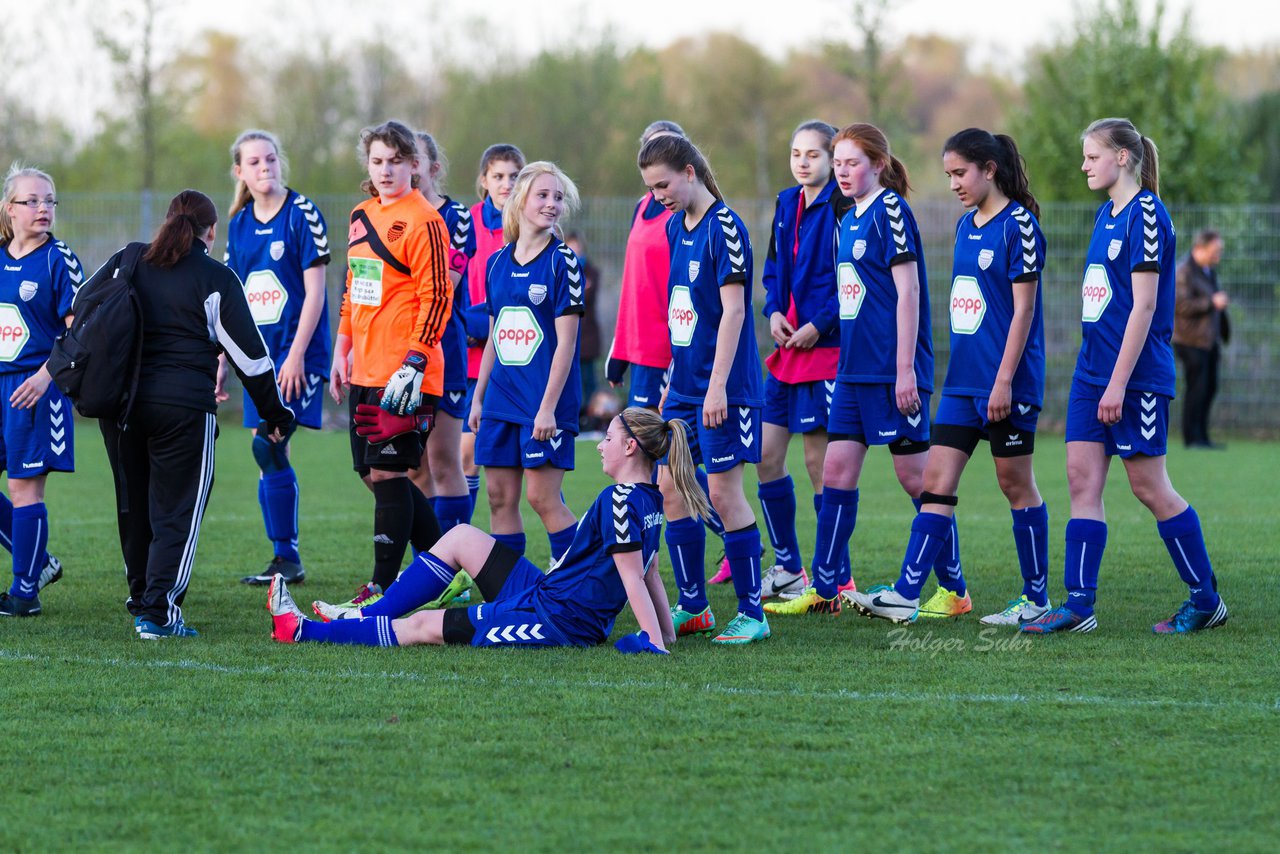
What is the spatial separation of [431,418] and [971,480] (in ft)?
23.5

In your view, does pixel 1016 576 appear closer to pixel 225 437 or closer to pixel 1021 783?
pixel 1021 783

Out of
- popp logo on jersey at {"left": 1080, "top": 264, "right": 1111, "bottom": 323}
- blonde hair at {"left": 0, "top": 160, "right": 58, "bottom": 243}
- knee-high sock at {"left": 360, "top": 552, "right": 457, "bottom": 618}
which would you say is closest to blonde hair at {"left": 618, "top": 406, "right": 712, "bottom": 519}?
knee-high sock at {"left": 360, "top": 552, "right": 457, "bottom": 618}

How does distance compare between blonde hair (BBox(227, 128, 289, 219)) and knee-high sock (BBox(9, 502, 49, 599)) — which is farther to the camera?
blonde hair (BBox(227, 128, 289, 219))

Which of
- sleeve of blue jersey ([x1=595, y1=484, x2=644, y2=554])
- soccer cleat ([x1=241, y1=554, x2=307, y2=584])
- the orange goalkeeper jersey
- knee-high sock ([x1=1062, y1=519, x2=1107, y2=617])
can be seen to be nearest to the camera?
sleeve of blue jersey ([x1=595, y1=484, x2=644, y2=554])

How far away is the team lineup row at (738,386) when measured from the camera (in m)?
5.85

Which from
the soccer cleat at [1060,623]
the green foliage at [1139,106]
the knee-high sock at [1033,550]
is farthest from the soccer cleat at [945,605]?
the green foliage at [1139,106]

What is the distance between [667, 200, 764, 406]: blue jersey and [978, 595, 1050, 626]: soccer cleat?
1304mm

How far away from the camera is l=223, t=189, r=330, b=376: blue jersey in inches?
311

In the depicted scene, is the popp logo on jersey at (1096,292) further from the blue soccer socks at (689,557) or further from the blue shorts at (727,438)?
the blue soccer socks at (689,557)

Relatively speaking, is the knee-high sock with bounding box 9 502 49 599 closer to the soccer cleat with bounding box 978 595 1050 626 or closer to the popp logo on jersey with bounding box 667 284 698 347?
the popp logo on jersey with bounding box 667 284 698 347

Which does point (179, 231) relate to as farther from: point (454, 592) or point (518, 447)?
point (454, 592)

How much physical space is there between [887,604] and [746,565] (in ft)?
2.14

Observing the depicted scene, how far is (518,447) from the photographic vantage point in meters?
6.46

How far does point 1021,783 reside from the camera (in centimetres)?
400
